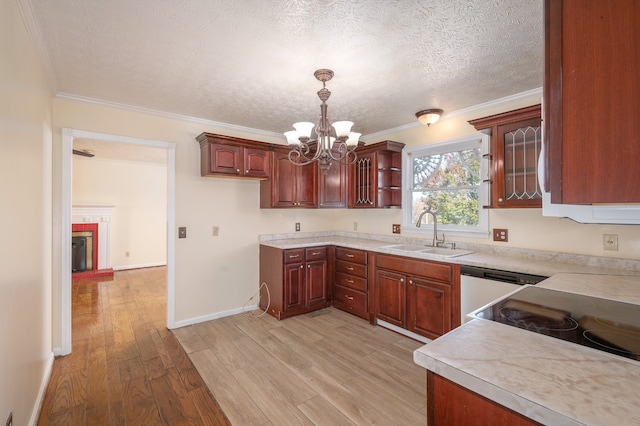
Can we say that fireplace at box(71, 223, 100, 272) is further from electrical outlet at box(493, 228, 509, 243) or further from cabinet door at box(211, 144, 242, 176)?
electrical outlet at box(493, 228, 509, 243)

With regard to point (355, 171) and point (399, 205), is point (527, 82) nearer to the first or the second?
point (399, 205)

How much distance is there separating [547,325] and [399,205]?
2827mm

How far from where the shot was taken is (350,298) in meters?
Result: 3.75

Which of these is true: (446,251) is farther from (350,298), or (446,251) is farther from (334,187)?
(334,187)

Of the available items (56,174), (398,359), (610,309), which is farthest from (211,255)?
(610,309)

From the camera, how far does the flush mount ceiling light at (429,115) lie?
3150 mm

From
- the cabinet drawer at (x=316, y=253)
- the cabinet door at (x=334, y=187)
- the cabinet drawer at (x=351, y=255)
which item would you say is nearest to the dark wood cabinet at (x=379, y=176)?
the cabinet door at (x=334, y=187)

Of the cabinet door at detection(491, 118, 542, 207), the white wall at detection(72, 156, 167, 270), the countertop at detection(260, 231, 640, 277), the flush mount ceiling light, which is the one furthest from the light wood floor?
the white wall at detection(72, 156, 167, 270)

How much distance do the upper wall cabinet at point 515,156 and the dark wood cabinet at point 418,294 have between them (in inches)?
30.1

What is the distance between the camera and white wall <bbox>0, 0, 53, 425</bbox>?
1379mm

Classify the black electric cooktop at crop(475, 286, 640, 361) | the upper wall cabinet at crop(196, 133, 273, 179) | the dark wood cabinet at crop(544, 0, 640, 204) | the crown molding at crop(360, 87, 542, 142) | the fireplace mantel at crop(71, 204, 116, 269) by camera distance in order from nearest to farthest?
the dark wood cabinet at crop(544, 0, 640, 204)
the black electric cooktop at crop(475, 286, 640, 361)
the crown molding at crop(360, 87, 542, 142)
the upper wall cabinet at crop(196, 133, 273, 179)
the fireplace mantel at crop(71, 204, 116, 269)

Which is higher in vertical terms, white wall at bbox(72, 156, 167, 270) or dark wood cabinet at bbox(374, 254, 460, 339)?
white wall at bbox(72, 156, 167, 270)

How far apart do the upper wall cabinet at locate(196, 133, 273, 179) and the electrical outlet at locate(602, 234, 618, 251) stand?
3225mm

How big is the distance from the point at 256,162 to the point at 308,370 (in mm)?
2300
